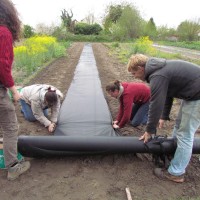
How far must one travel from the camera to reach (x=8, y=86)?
2.39m

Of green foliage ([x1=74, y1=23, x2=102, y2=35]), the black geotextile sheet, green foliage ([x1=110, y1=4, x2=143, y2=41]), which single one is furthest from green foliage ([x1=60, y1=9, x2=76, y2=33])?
the black geotextile sheet

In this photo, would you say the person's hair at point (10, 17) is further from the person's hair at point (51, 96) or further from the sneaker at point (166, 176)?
the sneaker at point (166, 176)

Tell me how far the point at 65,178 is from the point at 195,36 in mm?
42860

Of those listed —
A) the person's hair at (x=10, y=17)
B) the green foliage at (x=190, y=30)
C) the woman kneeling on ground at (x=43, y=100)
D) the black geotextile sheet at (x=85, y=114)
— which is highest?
the person's hair at (x=10, y=17)

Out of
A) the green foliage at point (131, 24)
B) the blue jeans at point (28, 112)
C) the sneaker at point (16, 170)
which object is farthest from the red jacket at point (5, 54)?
the green foliage at point (131, 24)

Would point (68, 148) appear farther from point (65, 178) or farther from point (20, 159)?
point (20, 159)

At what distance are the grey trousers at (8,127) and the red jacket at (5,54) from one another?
6.3 inches

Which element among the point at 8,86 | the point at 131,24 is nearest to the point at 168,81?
the point at 8,86

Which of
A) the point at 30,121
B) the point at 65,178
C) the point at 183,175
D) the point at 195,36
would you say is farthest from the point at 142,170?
the point at 195,36

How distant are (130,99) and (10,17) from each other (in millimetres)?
1904

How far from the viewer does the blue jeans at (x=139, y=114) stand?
395 cm

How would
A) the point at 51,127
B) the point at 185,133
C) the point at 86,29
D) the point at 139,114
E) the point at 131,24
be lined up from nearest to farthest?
1. the point at 185,133
2. the point at 51,127
3. the point at 139,114
4. the point at 131,24
5. the point at 86,29

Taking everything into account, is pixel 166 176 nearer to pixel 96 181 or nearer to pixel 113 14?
pixel 96 181

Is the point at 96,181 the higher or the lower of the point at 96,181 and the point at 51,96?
the lower
